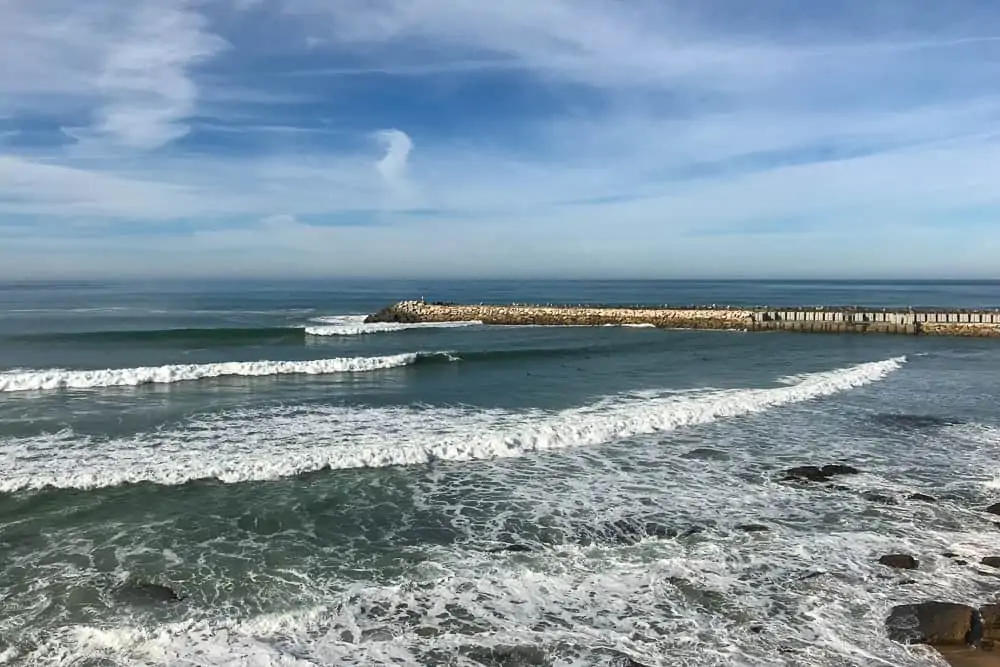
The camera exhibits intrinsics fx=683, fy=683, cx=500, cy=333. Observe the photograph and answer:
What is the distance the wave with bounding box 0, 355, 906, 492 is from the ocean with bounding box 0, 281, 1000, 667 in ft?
0.26

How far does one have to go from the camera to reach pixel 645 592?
24.1 feet

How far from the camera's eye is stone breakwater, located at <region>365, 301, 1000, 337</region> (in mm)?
39750

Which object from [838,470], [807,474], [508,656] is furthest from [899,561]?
[508,656]

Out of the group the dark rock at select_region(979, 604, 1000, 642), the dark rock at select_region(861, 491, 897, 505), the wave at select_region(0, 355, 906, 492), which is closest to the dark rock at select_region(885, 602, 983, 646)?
the dark rock at select_region(979, 604, 1000, 642)

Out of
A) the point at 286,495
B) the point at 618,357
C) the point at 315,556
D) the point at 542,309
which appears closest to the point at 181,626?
the point at 315,556

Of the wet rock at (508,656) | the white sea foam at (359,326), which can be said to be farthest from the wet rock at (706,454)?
the white sea foam at (359,326)

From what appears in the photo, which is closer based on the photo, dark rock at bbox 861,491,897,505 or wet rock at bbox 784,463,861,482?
dark rock at bbox 861,491,897,505

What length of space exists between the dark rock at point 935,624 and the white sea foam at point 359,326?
36.2 metres

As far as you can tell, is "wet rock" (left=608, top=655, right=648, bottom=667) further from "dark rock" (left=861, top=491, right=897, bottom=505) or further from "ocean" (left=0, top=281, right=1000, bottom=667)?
"dark rock" (left=861, top=491, right=897, bottom=505)

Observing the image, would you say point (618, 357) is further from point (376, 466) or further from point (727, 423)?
point (376, 466)

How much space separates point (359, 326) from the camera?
145 feet

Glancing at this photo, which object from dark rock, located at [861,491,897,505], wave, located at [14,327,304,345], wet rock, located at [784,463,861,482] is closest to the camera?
dark rock, located at [861,491,897,505]

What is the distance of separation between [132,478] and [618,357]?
68.2 feet

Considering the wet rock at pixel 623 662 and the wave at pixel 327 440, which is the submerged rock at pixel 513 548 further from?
the wave at pixel 327 440
